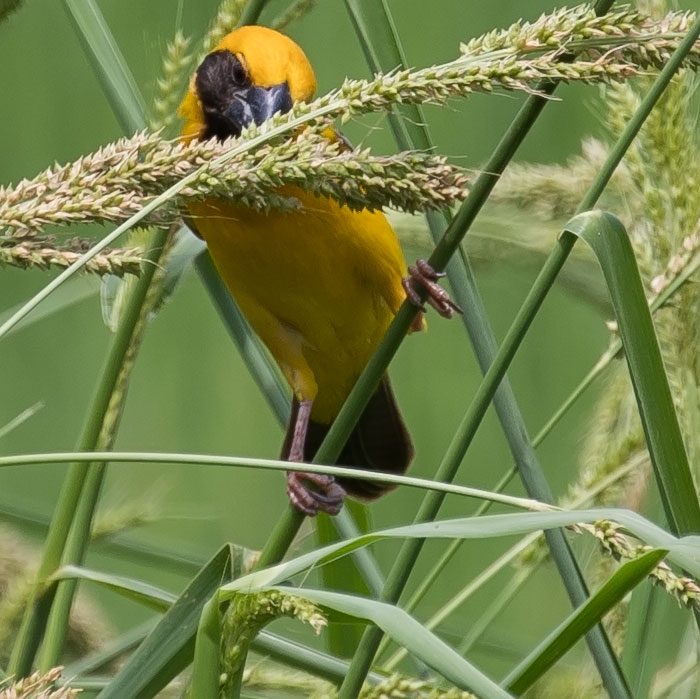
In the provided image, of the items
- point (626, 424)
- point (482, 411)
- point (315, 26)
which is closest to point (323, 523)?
point (626, 424)

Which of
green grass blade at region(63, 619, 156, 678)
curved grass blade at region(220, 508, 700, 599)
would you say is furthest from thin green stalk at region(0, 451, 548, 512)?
green grass blade at region(63, 619, 156, 678)

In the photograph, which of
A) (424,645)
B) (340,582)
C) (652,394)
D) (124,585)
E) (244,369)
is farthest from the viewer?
(244,369)

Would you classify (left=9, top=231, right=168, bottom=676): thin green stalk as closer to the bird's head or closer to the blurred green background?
the bird's head

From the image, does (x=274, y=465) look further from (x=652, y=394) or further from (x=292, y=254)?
(x=292, y=254)

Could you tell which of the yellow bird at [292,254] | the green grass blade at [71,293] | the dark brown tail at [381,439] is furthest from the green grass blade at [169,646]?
the dark brown tail at [381,439]

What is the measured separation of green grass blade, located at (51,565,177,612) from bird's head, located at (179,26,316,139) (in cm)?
84

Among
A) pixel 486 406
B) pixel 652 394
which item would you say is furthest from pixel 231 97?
pixel 652 394

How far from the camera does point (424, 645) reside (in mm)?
591

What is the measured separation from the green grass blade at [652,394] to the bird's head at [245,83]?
3.12ft

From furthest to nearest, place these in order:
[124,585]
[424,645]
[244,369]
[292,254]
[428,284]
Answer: [244,369] → [292,254] → [428,284] → [124,585] → [424,645]

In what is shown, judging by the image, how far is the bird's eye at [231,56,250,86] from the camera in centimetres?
169

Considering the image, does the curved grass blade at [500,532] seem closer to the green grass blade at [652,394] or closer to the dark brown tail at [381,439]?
the green grass blade at [652,394]

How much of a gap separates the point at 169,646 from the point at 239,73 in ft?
3.43

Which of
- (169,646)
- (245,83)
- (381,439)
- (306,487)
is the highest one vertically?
(245,83)
